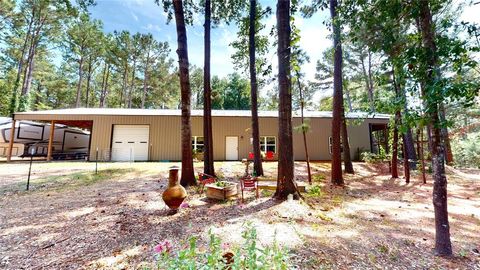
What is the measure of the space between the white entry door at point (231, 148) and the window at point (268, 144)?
1.82 meters

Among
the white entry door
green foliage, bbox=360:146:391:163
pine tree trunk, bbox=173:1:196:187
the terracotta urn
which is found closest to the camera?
the terracotta urn

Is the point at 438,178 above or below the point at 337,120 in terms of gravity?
below

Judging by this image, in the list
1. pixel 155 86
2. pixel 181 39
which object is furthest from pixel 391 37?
pixel 155 86

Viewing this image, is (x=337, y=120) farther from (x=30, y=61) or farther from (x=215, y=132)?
(x=30, y=61)

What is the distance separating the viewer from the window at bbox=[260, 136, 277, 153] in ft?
49.1

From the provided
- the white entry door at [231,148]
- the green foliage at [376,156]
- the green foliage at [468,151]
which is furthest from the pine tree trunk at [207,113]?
the green foliage at [468,151]

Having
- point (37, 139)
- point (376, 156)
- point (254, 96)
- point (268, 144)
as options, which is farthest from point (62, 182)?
point (376, 156)

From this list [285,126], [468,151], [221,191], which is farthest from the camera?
[468,151]

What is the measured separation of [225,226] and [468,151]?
2364cm

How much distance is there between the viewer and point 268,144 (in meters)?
15.0

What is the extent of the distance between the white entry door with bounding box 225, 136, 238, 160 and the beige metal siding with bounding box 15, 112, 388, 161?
0.22 metres

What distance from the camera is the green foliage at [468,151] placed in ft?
56.2

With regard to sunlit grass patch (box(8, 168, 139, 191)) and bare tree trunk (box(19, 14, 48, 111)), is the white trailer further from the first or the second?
sunlit grass patch (box(8, 168, 139, 191))

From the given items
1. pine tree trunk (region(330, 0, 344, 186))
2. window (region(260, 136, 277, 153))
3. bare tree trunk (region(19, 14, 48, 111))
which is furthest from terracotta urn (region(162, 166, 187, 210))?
bare tree trunk (region(19, 14, 48, 111))
